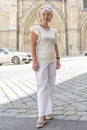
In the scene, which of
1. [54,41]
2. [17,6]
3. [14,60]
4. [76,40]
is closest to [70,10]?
[76,40]

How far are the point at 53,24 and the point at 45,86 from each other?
31.7 meters

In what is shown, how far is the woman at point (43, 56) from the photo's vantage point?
412 centimetres

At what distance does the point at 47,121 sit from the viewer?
442cm

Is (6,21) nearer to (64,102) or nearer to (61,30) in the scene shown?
(61,30)

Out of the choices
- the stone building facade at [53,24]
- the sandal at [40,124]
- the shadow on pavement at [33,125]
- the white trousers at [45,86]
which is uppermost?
the stone building facade at [53,24]

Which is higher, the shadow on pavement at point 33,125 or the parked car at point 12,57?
the parked car at point 12,57

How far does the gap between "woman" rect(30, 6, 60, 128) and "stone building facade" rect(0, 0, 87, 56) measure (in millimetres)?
29565

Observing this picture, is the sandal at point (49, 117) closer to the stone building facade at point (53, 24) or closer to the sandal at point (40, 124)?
the sandal at point (40, 124)

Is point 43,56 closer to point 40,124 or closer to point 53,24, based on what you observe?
point 40,124

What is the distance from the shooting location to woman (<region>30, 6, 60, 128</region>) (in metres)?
4.12

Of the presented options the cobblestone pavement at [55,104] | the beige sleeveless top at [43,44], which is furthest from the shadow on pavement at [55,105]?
the beige sleeveless top at [43,44]

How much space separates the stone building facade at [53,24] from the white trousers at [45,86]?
29.5 meters

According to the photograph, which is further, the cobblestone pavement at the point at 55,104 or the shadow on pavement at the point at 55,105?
the cobblestone pavement at the point at 55,104

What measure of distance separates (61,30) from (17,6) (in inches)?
256
